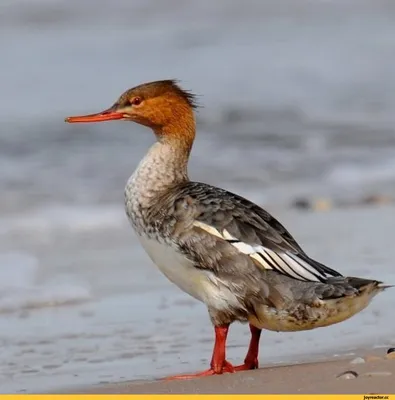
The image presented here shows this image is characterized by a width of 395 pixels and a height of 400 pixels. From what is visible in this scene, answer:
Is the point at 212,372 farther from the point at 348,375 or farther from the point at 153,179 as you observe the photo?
the point at 153,179

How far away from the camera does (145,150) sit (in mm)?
13102

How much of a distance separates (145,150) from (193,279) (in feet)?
24.0

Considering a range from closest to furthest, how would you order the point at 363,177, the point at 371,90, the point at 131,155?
the point at 363,177 → the point at 131,155 → the point at 371,90

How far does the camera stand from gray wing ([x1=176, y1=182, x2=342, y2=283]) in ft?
19.0

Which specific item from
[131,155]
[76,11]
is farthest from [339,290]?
[76,11]

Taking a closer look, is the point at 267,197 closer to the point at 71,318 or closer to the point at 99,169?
the point at 99,169

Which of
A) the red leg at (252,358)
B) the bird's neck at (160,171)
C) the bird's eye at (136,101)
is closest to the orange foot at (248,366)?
the red leg at (252,358)

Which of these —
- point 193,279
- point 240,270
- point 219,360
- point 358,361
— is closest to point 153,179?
point 193,279

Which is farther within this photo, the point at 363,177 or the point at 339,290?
the point at 363,177

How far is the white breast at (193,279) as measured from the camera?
19.0ft

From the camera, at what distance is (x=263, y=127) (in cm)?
1440

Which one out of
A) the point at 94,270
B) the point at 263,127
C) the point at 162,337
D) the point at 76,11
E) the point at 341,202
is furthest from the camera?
the point at 76,11

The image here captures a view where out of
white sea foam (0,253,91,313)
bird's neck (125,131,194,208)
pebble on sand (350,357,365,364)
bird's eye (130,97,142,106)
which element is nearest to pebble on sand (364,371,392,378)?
pebble on sand (350,357,365,364)

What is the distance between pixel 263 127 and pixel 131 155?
6.98 ft
